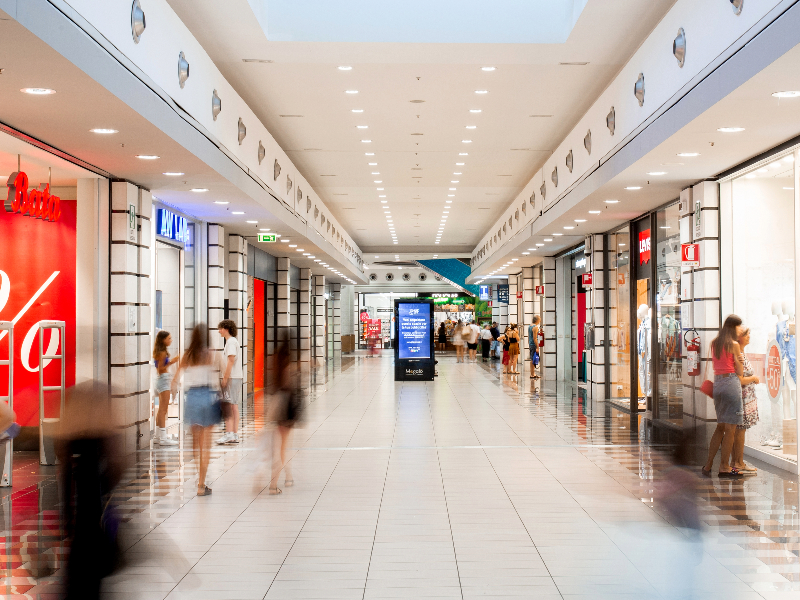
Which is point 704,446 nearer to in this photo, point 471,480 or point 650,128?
point 471,480

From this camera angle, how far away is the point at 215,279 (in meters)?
12.8

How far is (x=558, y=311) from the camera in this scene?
1989 centimetres

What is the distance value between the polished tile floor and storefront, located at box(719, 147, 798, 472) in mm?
626

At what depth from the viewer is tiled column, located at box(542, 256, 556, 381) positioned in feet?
65.2

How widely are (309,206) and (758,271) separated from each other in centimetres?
974

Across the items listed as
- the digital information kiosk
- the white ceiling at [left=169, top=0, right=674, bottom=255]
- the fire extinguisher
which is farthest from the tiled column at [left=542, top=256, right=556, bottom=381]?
the fire extinguisher

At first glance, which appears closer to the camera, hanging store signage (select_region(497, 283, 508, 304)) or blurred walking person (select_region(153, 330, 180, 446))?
blurred walking person (select_region(153, 330, 180, 446))

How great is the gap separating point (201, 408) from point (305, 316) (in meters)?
18.5

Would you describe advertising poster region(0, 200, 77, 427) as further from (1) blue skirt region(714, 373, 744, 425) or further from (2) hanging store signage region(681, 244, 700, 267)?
(2) hanging store signage region(681, 244, 700, 267)

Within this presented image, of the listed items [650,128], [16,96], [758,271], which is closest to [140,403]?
[16,96]

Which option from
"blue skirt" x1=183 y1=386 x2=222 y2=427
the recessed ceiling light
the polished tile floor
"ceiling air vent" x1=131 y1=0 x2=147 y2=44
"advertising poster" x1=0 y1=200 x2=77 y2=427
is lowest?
the polished tile floor

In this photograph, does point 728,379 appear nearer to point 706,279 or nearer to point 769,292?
point 769,292

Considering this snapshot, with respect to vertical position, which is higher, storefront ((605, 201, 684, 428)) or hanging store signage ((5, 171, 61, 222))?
hanging store signage ((5, 171, 61, 222))

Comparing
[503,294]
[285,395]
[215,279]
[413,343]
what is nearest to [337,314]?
[503,294]
